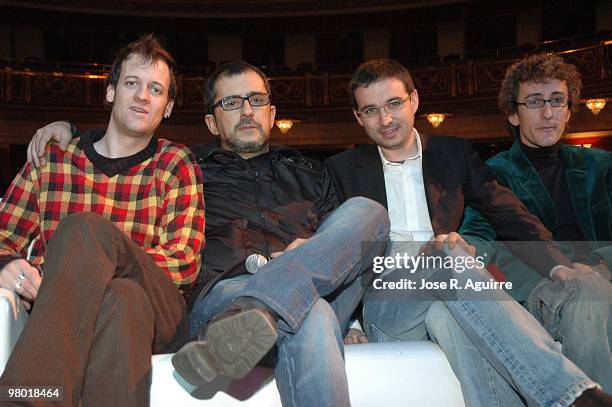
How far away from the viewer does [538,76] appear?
219cm

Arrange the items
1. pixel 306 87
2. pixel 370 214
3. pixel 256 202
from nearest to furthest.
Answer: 1. pixel 370 214
2. pixel 256 202
3. pixel 306 87

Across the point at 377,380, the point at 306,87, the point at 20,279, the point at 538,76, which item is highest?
the point at 306,87

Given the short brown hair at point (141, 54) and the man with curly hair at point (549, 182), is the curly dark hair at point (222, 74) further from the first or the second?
the man with curly hair at point (549, 182)

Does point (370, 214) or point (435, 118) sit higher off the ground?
point (435, 118)

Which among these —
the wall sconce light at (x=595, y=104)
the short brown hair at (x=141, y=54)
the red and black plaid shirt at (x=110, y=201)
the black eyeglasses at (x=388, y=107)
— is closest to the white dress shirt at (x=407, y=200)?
the black eyeglasses at (x=388, y=107)

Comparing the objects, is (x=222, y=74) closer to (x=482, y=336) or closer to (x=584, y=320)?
(x=482, y=336)

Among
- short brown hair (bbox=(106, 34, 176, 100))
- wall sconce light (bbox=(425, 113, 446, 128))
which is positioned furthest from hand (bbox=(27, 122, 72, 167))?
wall sconce light (bbox=(425, 113, 446, 128))

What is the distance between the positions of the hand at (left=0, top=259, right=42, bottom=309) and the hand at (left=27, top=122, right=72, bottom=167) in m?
0.42

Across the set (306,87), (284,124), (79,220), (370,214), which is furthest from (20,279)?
(306,87)

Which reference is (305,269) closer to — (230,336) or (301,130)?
(230,336)

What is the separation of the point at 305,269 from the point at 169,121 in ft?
32.3

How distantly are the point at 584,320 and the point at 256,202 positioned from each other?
39.3 inches

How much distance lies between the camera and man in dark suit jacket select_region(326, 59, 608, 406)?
1.43 metres

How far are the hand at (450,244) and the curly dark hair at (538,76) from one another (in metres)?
0.74
